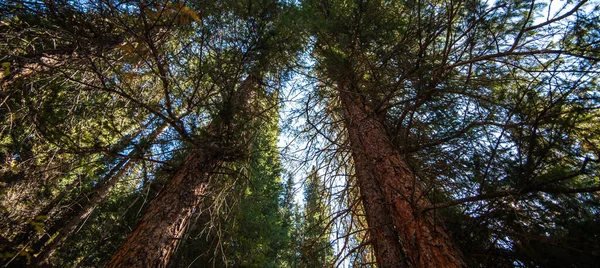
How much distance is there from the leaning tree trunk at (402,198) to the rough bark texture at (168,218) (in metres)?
2.27

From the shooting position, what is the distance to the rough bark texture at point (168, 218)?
2820mm

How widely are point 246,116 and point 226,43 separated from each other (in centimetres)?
111

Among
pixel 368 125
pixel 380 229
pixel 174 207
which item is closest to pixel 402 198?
pixel 380 229

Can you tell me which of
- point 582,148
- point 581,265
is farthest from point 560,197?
point 581,265

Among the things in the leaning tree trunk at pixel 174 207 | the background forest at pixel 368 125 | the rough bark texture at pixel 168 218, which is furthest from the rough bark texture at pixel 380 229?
the rough bark texture at pixel 168 218

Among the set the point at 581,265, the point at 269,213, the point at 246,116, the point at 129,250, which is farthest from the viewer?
the point at 269,213

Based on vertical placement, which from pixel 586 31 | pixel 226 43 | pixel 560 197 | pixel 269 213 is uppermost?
pixel 269 213

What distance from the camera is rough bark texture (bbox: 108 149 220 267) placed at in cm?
282

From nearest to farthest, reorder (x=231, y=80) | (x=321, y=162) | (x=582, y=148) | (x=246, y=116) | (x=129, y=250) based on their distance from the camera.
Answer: (x=582, y=148) < (x=129, y=250) < (x=231, y=80) < (x=246, y=116) < (x=321, y=162)

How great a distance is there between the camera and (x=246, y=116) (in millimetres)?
3676

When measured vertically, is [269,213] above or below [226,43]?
above

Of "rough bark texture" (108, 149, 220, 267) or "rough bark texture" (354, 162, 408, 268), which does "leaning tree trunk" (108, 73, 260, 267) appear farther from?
"rough bark texture" (354, 162, 408, 268)

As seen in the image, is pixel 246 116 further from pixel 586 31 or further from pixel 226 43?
pixel 586 31

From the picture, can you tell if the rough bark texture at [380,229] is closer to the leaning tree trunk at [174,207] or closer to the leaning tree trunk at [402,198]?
the leaning tree trunk at [402,198]
